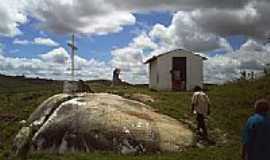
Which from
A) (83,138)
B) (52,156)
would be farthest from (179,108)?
(52,156)

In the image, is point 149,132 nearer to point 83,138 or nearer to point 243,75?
point 83,138

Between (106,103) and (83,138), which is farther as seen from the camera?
(106,103)

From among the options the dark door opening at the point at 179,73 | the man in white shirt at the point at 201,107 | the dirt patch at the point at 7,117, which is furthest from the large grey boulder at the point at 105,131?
the dark door opening at the point at 179,73

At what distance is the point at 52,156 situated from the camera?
17.6 meters

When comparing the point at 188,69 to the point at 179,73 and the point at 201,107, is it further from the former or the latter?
the point at 201,107

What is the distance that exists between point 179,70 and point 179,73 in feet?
0.97

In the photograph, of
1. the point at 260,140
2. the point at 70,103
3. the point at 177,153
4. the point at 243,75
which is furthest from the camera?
the point at 243,75

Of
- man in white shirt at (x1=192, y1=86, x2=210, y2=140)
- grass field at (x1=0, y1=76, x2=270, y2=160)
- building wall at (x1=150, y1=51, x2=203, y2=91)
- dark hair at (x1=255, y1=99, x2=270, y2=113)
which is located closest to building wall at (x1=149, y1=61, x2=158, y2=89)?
building wall at (x1=150, y1=51, x2=203, y2=91)

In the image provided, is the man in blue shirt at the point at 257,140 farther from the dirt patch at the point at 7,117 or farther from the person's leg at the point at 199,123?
the dirt patch at the point at 7,117

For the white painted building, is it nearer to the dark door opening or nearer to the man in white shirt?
the dark door opening

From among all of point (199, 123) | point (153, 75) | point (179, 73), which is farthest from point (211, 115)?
point (153, 75)

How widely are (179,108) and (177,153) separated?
281 inches

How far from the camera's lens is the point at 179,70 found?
4288 centimetres

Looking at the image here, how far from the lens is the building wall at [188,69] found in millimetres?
42688
